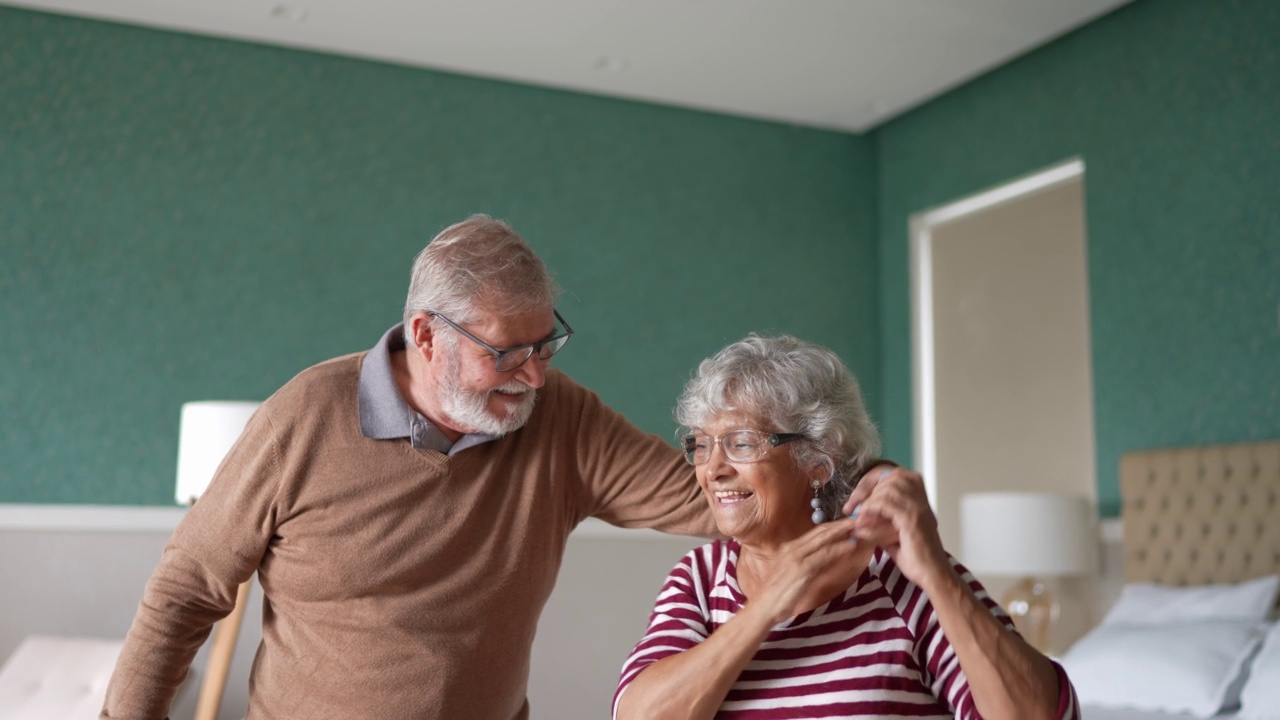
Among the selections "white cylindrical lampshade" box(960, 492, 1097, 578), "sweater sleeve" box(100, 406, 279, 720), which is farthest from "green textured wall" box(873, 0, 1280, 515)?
"sweater sleeve" box(100, 406, 279, 720)

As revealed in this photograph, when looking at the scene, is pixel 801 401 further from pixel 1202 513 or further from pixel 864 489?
pixel 1202 513

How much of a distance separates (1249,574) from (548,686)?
2603mm

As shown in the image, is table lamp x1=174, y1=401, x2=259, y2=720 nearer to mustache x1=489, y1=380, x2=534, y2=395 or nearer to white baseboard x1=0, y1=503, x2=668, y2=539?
white baseboard x1=0, y1=503, x2=668, y2=539

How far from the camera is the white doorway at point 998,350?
6414mm

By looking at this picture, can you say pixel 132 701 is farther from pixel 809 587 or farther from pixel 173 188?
pixel 173 188

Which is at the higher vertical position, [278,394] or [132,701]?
[278,394]

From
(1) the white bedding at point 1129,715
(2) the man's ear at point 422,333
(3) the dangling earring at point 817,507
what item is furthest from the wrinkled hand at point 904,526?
(1) the white bedding at point 1129,715

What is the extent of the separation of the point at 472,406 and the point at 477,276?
21cm

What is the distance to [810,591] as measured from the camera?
156cm

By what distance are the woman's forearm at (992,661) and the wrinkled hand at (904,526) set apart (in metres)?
0.02

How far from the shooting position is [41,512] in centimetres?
487

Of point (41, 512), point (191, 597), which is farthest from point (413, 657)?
point (41, 512)

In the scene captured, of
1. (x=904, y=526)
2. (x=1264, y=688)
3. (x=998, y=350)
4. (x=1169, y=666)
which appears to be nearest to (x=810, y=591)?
(x=904, y=526)

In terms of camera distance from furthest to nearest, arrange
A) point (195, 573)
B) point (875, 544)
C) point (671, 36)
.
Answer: point (671, 36) < point (195, 573) < point (875, 544)
